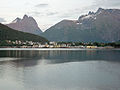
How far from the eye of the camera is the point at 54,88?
36.5m

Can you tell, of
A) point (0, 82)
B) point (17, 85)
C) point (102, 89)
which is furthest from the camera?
point (0, 82)

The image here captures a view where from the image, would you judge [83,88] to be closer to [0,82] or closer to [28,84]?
[28,84]

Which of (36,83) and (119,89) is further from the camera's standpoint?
(36,83)

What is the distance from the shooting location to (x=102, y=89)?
3597 cm

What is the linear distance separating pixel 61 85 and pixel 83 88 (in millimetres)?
4894

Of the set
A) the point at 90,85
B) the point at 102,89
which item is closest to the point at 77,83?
the point at 90,85

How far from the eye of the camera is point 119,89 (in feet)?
118

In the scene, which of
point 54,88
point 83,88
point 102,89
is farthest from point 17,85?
point 102,89

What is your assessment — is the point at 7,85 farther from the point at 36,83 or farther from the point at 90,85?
the point at 90,85

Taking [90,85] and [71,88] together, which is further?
[90,85]

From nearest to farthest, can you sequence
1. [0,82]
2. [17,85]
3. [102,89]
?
[102,89], [17,85], [0,82]

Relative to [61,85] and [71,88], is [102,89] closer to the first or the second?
[71,88]

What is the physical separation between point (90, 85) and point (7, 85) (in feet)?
57.0

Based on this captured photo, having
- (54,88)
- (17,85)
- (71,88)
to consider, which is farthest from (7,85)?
(71,88)
